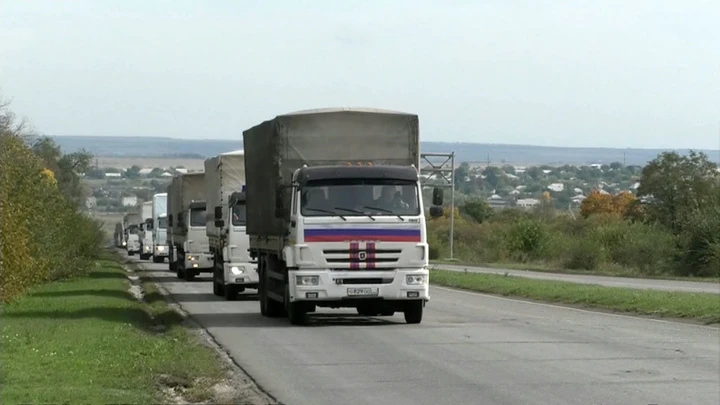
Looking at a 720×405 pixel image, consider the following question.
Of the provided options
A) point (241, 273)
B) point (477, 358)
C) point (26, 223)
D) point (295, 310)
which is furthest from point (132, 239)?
point (477, 358)

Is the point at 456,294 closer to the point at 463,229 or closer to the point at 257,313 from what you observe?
the point at 257,313

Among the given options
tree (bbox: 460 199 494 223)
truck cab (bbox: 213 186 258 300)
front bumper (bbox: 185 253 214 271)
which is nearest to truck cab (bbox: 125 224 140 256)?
tree (bbox: 460 199 494 223)

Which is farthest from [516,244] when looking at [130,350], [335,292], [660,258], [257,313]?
[130,350]

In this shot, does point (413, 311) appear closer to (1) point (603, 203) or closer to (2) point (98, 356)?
(2) point (98, 356)

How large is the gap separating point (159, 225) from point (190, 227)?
93.2 ft

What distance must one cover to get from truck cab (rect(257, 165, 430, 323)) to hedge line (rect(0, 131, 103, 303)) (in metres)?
7.52

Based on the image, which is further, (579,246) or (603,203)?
(603,203)

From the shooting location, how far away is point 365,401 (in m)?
13.9

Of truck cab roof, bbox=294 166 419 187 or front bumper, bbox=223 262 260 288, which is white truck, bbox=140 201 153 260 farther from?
truck cab roof, bbox=294 166 419 187

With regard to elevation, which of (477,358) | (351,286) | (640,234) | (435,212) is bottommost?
(477,358)

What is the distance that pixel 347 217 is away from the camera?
23.5 m

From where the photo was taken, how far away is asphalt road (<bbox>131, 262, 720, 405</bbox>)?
47.4ft

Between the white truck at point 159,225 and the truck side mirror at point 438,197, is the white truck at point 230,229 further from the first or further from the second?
the white truck at point 159,225

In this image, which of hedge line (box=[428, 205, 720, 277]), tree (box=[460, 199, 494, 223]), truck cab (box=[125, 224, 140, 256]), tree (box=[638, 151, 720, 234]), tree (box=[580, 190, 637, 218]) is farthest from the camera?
tree (box=[460, 199, 494, 223])
